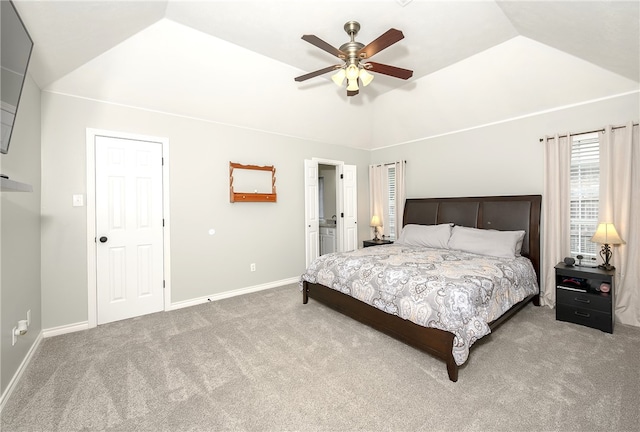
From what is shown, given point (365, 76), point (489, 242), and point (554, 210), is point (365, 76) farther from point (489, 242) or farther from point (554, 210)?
point (554, 210)

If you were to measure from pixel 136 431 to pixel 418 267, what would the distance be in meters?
2.46

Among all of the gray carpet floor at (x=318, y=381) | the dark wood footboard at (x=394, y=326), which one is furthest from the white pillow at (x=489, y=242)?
the dark wood footboard at (x=394, y=326)

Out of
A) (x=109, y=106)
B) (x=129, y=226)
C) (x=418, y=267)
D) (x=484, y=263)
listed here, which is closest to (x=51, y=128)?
(x=109, y=106)

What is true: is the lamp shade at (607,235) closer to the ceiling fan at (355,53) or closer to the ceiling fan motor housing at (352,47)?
the ceiling fan at (355,53)

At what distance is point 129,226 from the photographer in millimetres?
3264

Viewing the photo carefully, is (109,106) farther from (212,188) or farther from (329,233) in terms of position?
(329,233)

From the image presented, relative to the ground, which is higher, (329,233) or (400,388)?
(329,233)

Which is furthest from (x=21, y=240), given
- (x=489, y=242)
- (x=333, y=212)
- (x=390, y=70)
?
(x=333, y=212)

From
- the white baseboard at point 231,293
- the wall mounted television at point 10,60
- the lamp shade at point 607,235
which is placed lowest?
the white baseboard at point 231,293

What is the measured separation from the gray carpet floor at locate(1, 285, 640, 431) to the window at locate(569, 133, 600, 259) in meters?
1.00

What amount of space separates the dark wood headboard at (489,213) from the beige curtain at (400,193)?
201 millimetres

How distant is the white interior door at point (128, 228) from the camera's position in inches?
122

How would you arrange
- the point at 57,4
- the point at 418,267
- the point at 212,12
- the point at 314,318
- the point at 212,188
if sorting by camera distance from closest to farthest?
the point at 57,4 → the point at 212,12 → the point at 418,267 → the point at 314,318 → the point at 212,188

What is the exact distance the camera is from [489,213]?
12.9 feet
